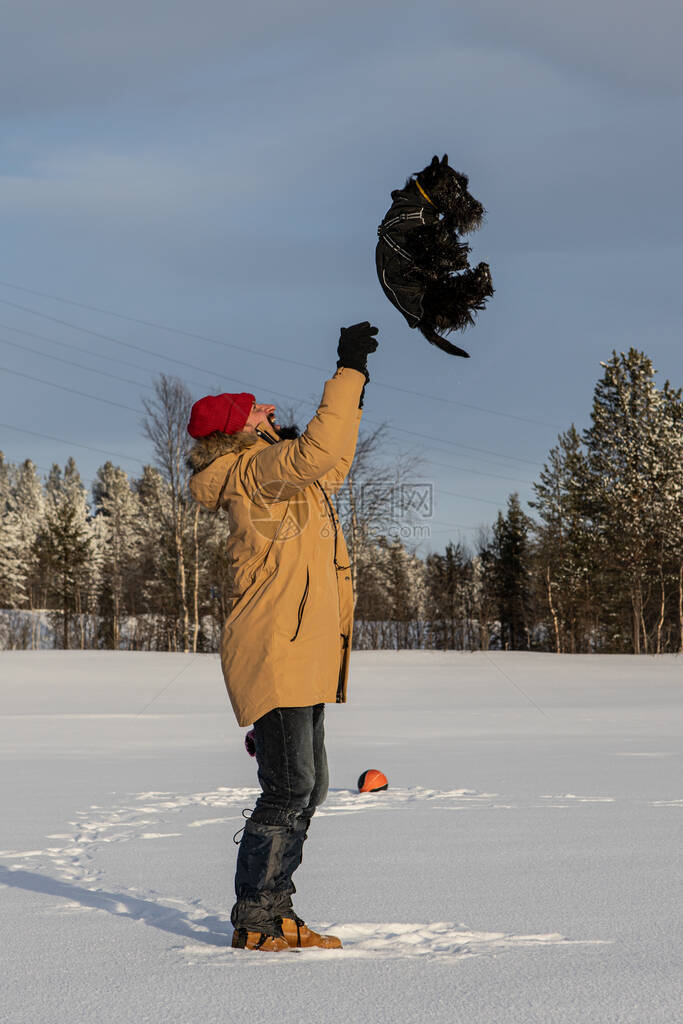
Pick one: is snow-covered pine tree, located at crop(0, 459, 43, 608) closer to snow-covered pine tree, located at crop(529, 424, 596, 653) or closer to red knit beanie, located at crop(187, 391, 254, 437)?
snow-covered pine tree, located at crop(529, 424, 596, 653)

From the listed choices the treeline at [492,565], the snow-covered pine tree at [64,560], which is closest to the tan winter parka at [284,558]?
the treeline at [492,565]

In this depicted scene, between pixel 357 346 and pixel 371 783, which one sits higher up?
pixel 357 346

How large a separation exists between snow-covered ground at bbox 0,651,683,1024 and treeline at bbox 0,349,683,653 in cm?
1782

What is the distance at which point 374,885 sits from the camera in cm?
376

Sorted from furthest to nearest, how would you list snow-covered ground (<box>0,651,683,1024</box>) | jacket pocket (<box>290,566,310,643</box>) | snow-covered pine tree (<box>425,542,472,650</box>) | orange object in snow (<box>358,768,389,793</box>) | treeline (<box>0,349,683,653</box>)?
1. snow-covered pine tree (<box>425,542,472,650</box>)
2. treeline (<box>0,349,683,653</box>)
3. orange object in snow (<box>358,768,389,793</box>)
4. jacket pocket (<box>290,566,310,643</box>)
5. snow-covered ground (<box>0,651,683,1024</box>)

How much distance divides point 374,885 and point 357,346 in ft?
6.74

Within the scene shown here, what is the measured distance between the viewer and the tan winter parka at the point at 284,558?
117 inches

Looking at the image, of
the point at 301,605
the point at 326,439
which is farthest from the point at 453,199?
the point at 301,605

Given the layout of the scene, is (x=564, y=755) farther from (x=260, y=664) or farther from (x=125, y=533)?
(x=125, y=533)

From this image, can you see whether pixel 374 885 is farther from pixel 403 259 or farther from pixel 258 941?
pixel 403 259

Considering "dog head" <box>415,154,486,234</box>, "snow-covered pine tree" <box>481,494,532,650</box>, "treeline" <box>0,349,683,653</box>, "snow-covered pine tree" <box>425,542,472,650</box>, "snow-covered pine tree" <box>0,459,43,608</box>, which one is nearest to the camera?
"dog head" <box>415,154,486,234</box>

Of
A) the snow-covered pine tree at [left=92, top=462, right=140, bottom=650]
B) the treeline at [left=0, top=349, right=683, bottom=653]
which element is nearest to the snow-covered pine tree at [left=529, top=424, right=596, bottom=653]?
the treeline at [left=0, top=349, right=683, bottom=653]

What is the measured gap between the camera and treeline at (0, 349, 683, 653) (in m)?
32.0

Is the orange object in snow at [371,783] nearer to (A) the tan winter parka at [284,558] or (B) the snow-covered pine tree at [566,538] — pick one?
(A) the tan winter parka at [284,558]
